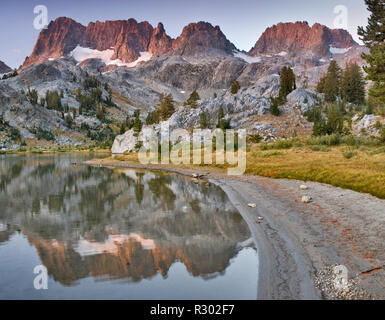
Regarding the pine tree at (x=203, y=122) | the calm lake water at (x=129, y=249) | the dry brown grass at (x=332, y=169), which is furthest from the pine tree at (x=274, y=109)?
the calm lake water at (x=129, y=249)

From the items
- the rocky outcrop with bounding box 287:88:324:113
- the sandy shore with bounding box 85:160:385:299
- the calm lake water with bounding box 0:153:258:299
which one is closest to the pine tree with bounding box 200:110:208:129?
the rocky outcrop with bounding box 287:88:324:113

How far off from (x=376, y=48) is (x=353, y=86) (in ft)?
235

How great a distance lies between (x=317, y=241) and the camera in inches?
549

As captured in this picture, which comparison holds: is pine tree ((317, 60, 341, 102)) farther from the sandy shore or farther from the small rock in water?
the small rock in water

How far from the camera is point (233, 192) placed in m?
30.3

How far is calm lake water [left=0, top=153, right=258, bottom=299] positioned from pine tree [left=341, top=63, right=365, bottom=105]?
9578cm

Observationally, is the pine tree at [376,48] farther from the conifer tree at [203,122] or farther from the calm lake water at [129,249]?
the conifer tree at [203,122]

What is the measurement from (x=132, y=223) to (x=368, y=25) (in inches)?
1955

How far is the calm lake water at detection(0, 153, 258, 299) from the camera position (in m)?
10.9

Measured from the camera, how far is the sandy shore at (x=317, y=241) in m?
9.71

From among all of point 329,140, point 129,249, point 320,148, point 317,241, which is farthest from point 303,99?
point 129,249

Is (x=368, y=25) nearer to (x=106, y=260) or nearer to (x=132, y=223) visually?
(x=132, y=223)

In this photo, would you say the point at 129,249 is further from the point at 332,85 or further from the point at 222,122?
the point at 332,85
